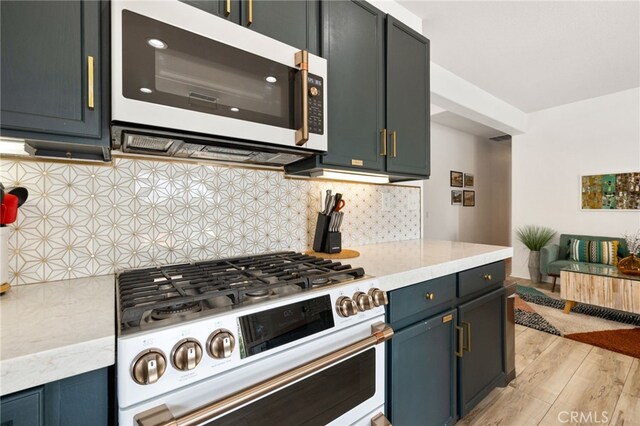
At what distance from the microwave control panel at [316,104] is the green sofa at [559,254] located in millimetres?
4175

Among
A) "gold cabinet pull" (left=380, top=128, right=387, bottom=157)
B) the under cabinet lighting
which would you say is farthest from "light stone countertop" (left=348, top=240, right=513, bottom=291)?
"gold cabinet pull" (left=380, top=128, right=387, bottom=157)

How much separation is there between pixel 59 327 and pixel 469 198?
21.3ft

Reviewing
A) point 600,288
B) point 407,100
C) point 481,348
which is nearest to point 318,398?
point 481,348

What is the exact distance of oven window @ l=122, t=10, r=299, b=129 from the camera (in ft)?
2.92

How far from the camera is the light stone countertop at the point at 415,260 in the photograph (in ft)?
4.00

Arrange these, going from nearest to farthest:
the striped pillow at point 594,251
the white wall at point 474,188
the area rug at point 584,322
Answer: the area rug at point 584,322, the striped pillow at point 594,251, the white wall at point 474,188

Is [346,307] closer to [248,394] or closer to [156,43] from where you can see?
[248,394]

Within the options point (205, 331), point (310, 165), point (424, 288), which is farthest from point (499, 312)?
point (205, 331)

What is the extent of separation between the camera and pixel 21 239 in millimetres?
1014

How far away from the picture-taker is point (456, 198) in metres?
5.70

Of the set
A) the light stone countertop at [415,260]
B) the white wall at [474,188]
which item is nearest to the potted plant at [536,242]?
the white wall at [474,188]

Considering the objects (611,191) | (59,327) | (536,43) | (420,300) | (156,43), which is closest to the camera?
(59,327)

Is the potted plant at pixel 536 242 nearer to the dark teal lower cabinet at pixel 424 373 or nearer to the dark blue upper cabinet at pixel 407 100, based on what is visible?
the dark blue upper cabinet at pixel 407 100

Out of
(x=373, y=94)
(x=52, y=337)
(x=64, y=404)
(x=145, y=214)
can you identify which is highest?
(x=373, y=94)
